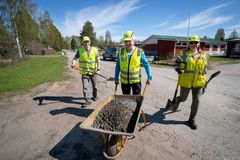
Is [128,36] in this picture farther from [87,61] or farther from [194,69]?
[87,61]

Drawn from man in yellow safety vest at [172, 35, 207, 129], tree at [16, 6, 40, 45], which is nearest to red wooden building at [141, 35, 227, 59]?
man in yellow safety vest at [172, 35, 207, 129]

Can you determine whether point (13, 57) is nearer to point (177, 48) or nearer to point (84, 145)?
point (84, 145)

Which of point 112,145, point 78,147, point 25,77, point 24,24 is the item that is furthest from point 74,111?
point 24,24

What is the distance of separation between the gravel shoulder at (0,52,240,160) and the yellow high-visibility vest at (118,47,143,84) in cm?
121

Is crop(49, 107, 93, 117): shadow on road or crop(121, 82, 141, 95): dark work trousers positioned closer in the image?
crop(121, 82, 141, 95): dark work trousers

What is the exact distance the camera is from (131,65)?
316 centimetres

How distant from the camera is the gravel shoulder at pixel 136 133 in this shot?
8.67ft

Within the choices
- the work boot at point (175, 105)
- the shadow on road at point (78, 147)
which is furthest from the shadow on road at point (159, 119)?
the shadow on road at point (78, 147)

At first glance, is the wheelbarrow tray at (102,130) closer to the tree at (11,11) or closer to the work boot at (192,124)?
the work boot at (192,124)

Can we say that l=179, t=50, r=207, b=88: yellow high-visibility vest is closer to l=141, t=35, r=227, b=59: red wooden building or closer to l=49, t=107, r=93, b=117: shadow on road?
l=49, t=107, r=93, b=117: shadow on road

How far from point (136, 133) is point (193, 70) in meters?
1.85

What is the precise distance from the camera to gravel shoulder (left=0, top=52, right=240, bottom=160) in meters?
2.64

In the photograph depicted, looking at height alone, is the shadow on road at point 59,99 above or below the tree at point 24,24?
below

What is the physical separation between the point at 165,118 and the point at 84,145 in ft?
7.05
